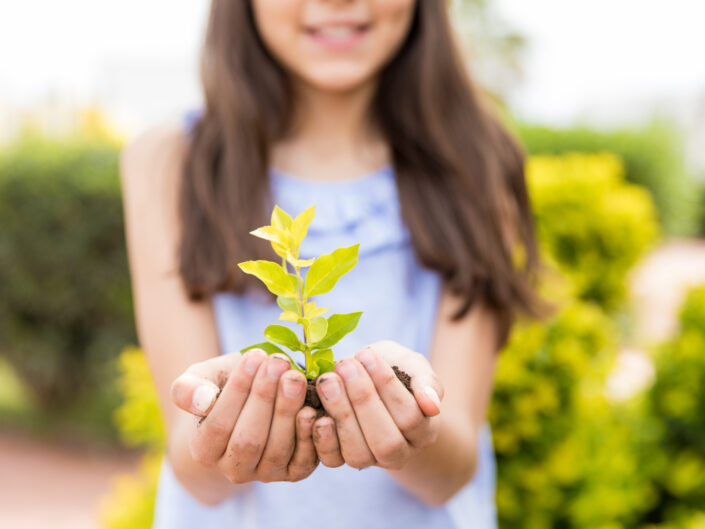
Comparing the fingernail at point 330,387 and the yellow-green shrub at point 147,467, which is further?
the yellow-green shrub at point 147,467

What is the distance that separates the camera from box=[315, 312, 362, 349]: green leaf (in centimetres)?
106

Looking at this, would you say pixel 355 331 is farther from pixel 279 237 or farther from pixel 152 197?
pixel 279 237

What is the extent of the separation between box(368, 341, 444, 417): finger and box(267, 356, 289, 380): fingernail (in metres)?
0.18

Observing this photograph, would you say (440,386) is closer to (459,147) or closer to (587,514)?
(459,147)

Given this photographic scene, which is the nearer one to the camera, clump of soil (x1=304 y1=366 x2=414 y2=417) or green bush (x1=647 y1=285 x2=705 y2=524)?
clump of soil (x1=304 y1=366 x2=414 y2=417)

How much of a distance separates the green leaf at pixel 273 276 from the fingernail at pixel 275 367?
3.7 inches

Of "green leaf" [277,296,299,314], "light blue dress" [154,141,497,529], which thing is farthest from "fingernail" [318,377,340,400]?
"light blue dress" [154,141,497,529]

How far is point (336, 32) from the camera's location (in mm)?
1795

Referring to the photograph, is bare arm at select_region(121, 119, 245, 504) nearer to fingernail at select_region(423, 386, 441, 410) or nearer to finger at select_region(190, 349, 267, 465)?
finger at select_region(190, 349, 267, 465)

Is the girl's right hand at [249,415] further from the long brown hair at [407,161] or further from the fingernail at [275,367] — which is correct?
the long brown hair at [407,161]

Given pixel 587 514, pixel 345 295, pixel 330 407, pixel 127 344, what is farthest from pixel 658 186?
pixel 330 407

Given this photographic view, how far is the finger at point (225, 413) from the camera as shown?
1021 mm

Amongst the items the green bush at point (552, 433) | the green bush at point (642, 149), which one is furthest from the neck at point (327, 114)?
the green bush at point (642, 149)

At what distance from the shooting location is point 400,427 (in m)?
1.12
